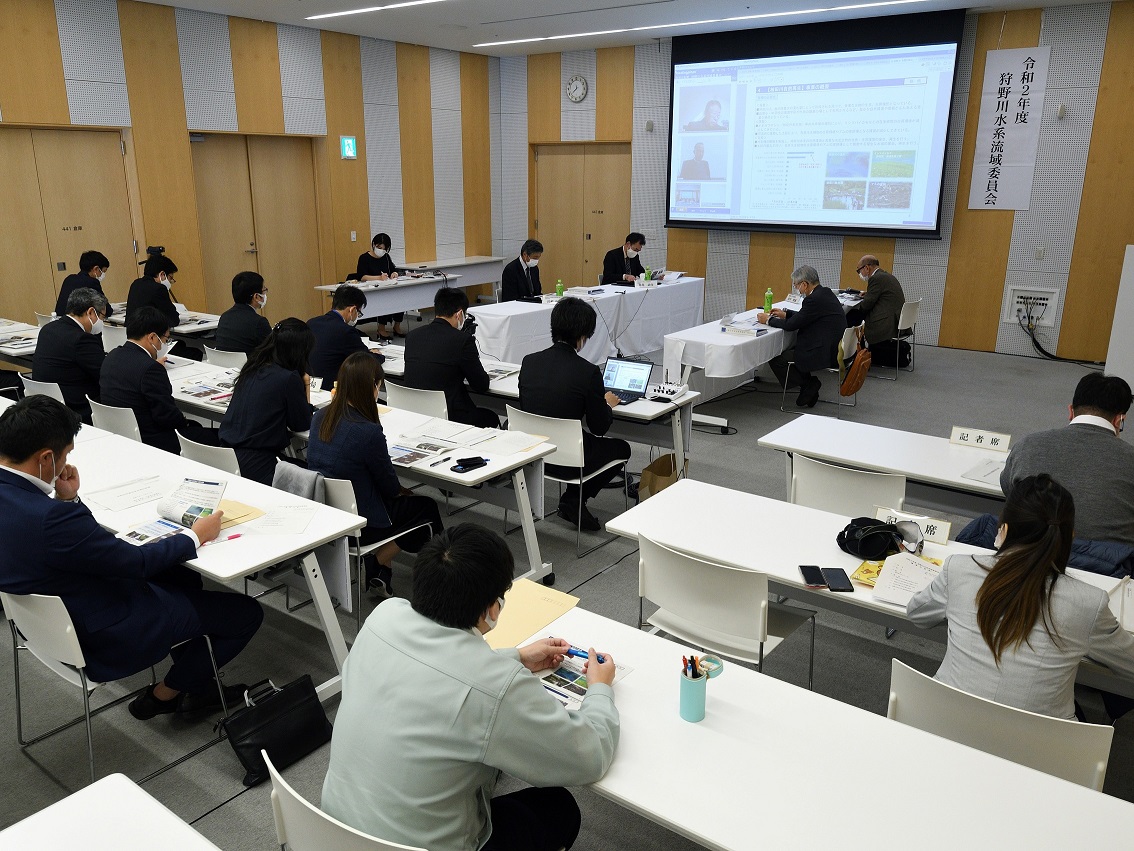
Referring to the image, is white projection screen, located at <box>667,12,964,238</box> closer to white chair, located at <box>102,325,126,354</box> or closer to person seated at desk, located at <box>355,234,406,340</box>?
person seated at desk, located at <box>355,234,406,340</box>

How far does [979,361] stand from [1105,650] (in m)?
7.65

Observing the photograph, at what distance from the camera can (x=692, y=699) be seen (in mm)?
1943

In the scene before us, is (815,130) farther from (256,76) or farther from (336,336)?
(336,336)

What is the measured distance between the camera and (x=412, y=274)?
10.1m

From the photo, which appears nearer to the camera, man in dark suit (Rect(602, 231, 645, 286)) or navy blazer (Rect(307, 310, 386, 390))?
navy blazer (Rect(307, 310, 386, 390))

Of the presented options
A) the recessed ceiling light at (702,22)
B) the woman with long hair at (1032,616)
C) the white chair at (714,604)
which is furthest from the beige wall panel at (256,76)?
the woman with long hair at (1032,616)

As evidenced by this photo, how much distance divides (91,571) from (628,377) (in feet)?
10.8

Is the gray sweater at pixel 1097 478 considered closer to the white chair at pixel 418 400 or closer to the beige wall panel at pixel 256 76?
the white chair at pixel 418 400

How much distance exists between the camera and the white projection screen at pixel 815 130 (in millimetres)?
8859

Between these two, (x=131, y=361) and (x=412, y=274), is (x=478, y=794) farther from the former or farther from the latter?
(x=412, y=274)

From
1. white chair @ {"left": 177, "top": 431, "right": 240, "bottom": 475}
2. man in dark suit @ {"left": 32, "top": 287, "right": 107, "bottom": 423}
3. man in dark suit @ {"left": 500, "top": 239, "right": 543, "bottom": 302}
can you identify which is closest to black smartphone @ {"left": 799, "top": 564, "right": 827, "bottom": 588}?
white chair @ {"left": 177, "top": 431, "right": 240, "bottom": 475}

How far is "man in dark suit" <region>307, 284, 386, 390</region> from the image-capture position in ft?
17.4

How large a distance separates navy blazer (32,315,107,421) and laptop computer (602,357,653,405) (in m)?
3.18

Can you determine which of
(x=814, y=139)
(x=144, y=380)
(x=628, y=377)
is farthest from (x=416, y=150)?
(x=144, y=380)
